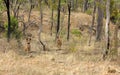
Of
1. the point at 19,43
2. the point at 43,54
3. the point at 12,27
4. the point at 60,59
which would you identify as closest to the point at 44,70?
the point at 60,59

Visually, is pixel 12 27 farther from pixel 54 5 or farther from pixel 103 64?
pixel 103 64

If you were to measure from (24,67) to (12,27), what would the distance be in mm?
10031

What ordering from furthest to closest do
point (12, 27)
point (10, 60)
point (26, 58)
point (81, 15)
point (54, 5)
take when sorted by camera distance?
point (81, 15) → point (54, 5) → point (12, 27) → point (26, 58) → point (10, 60)

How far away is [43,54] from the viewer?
14.6 metres

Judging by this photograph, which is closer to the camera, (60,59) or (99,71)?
(99,71)

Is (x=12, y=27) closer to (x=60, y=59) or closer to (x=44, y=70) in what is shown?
(x=60, y=59)

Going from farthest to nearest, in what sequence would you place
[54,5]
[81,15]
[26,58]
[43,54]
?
[81,15], [54,5], [43,54], [26,58]

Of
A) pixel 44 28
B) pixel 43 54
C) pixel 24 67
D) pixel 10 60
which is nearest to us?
pixel 24 67

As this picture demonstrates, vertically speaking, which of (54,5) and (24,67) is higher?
(54,5)

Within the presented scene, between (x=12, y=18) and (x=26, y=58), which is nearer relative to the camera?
(x=26, y=58)

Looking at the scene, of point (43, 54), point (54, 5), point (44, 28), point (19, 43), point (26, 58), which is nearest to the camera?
point (26, 58)

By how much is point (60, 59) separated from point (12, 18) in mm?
8382

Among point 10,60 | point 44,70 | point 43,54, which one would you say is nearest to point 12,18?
point 43,54

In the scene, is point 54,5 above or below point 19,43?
above
